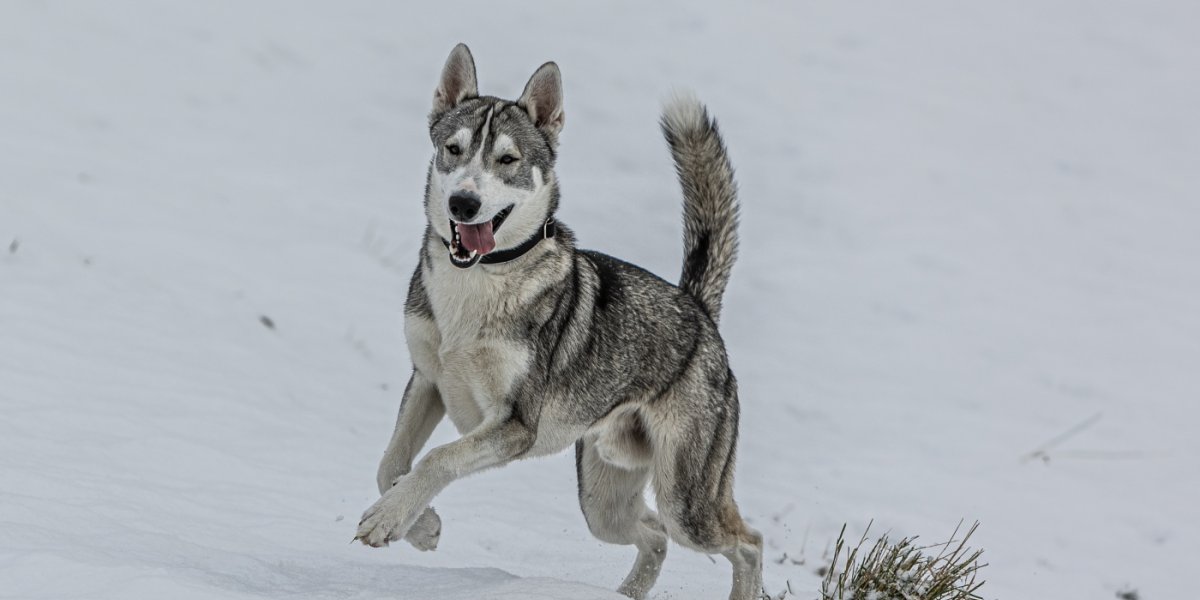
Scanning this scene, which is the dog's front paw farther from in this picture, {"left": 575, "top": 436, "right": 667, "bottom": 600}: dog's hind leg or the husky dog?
{"left": 575, "top": 436, "right": 667, "bottom": 600}: dog's hind leg

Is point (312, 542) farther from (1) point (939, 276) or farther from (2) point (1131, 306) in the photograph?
(2) point (1131, 306)

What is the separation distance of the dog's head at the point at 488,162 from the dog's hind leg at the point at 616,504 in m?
1.23

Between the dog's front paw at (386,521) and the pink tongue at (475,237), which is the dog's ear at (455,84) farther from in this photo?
the dog's front paw at (386,521)

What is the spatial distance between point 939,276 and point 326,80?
6.39 meters

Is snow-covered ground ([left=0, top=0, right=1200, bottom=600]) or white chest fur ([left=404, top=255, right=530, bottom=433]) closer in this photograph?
white chest fur ([left=404, top=255, right=530, bottom=433])

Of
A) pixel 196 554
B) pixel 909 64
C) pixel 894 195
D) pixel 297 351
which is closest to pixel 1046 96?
pixel 909 64

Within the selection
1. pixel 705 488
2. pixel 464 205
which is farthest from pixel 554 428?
pixel 464 205

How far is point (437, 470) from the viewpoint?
468cm

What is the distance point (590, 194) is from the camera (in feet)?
39.0

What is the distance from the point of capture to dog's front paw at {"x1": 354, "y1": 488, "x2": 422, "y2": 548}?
4523mm

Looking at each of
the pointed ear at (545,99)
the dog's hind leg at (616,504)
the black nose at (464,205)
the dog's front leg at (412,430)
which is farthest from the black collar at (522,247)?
the dog's hind leg at (616,504)

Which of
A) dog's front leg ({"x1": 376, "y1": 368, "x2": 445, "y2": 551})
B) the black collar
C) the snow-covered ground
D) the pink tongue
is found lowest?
the snow-covered ground

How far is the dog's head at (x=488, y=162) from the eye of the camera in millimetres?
4777

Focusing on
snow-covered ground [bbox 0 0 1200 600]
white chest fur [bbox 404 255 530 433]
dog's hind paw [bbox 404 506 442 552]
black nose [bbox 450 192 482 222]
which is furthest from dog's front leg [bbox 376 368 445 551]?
black nose [bbox 450 192 482 222]
